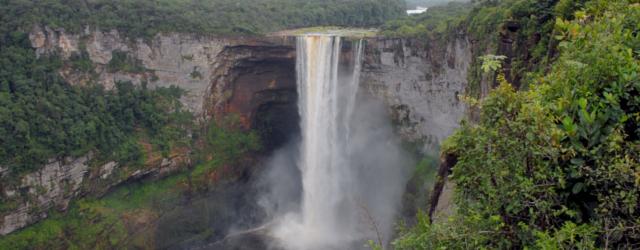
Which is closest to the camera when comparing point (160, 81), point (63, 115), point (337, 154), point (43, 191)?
point (43, 191)

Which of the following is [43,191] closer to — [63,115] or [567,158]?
[63,115]

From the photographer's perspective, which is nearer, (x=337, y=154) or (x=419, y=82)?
(x=419, y=82)

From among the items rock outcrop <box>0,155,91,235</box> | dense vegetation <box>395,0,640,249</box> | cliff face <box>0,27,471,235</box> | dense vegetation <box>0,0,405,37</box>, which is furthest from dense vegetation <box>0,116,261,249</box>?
dense vegetation <box>395,0,640,249</box>

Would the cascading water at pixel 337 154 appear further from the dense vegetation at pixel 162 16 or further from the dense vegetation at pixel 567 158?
the dense vegetation at pixel 567 158

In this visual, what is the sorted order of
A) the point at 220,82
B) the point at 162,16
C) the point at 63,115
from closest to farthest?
the point at 63,115 → the point at 162,16 → the point at 220,82

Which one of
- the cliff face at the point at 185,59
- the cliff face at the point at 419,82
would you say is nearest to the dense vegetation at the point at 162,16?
the cliff face at the point at 185,59

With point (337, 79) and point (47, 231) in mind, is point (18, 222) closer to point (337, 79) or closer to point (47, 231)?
point (47, 231)

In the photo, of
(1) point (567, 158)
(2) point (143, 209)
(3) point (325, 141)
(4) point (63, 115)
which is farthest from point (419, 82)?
(1) point (567, 158)
